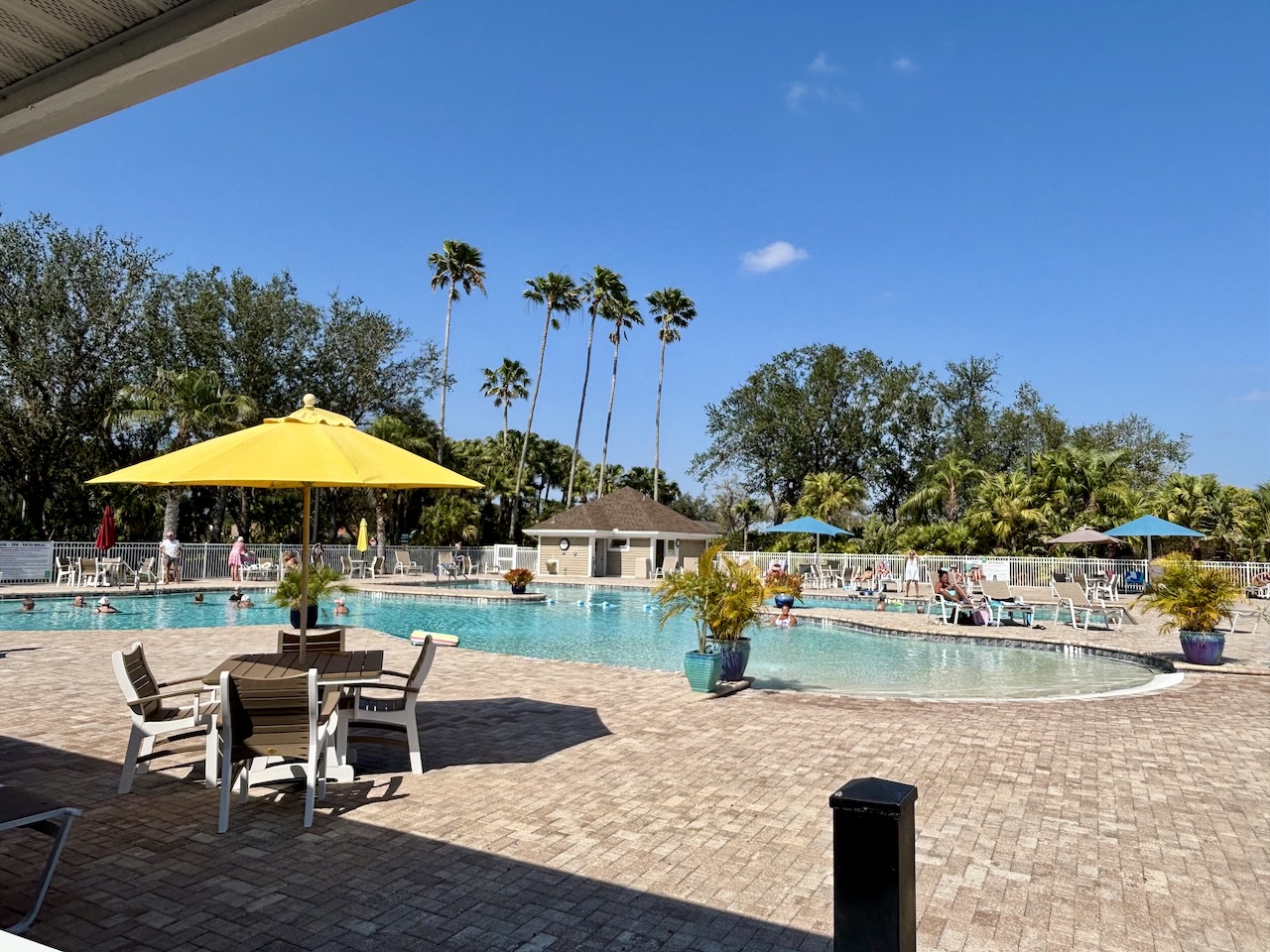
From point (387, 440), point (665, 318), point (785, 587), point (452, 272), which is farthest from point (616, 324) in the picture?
point (785, 587)

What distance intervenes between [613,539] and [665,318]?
1780cm

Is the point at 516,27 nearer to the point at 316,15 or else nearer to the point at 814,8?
the point at 316,15

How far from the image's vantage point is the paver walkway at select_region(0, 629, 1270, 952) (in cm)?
328

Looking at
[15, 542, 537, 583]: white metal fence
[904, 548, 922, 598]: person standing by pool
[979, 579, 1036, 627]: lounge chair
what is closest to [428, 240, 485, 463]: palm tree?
[15, 542, 537, 583]: white metal fence

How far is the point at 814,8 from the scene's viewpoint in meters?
14.0

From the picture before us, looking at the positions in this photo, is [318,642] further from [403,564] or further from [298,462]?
[403,564]

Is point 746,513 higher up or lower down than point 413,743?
higher up

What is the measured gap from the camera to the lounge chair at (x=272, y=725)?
14.1 ft

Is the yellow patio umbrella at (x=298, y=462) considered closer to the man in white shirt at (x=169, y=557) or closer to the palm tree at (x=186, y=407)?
the man in white shirt at (x=169, y=557)

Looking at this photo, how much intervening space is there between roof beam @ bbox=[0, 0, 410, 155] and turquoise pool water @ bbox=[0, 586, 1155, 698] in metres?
8.81

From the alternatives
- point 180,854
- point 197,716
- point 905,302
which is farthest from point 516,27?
point 905,302

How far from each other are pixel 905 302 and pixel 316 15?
3735 cm

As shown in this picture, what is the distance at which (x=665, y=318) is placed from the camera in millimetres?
48438

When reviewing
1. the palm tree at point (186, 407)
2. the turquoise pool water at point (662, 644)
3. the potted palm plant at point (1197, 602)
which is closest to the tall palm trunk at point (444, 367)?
the palm tree at point (186, 407)
